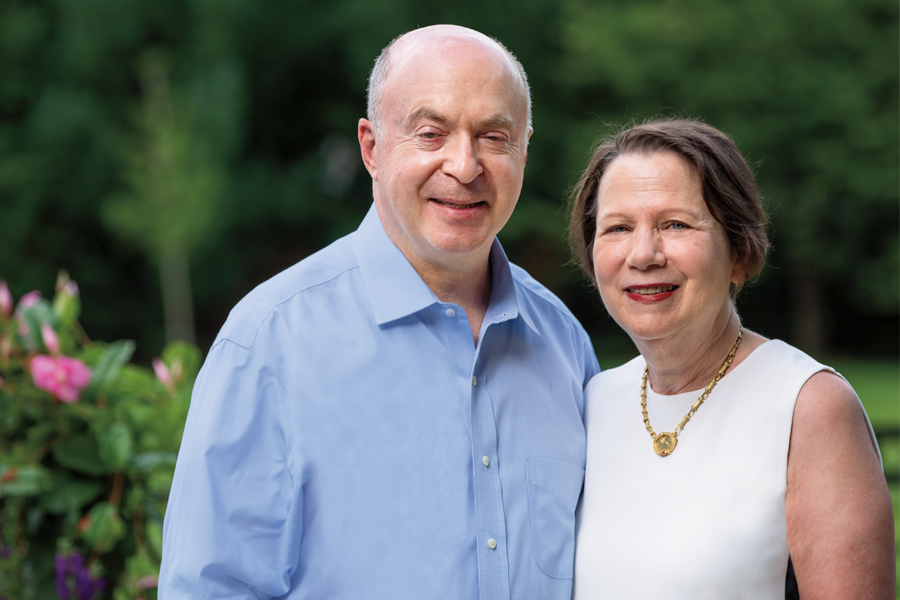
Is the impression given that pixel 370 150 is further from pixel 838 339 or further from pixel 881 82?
pixel 838 339

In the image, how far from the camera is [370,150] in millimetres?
2357

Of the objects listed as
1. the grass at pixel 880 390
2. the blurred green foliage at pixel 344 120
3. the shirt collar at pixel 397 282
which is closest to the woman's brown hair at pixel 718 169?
the shirt collar at pixel 397 282

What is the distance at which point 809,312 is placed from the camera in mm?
22469

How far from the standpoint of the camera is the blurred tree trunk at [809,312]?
22203 millimetres

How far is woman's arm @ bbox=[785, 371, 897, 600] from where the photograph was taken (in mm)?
1841

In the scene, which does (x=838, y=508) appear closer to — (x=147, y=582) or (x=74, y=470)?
(x=147, y=582)

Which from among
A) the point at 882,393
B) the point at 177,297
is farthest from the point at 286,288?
the point at 177,297

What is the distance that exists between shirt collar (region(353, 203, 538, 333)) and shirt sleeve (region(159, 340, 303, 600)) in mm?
341

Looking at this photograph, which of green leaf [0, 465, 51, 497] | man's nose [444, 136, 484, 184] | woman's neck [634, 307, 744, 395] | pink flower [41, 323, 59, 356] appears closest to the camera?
man's nose [444, 136, 484, 184]

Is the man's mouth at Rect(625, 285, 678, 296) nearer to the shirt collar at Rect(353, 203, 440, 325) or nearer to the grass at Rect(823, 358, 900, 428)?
the shirt collar at Rect(353, 203, 440, 325)

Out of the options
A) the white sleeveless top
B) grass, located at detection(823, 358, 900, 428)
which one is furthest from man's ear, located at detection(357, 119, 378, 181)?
grass, located at detection(823, 358, 900, 428)

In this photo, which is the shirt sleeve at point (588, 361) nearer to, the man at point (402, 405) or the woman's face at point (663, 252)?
the man at point (402, 405)

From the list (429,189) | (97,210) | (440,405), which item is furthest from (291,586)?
(97,210)

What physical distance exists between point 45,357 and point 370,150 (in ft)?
5.10
